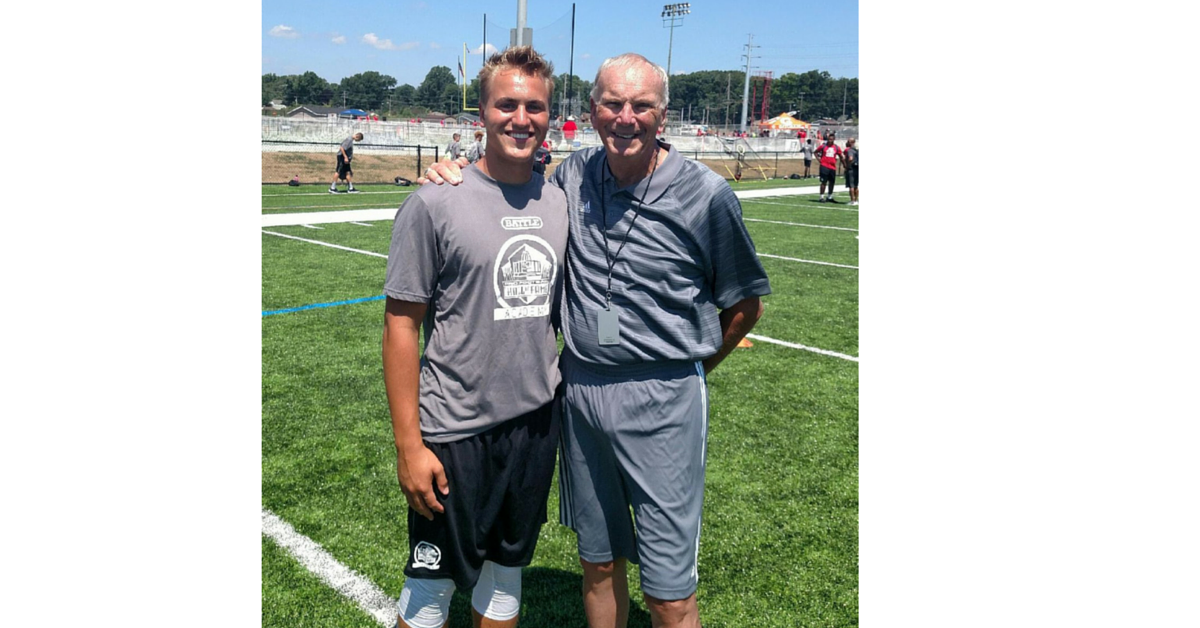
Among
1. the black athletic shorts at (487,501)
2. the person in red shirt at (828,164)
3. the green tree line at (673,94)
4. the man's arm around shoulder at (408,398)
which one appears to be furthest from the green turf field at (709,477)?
the green tree line at (673,94)

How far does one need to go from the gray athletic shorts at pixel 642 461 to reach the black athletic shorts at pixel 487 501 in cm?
11

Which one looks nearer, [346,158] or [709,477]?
[709,477]

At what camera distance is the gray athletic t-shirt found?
212 centimetres

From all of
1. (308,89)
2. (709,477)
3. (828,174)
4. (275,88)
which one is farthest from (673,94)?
(709,477)

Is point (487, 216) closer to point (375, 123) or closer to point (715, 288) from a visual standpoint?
point (715, 288)

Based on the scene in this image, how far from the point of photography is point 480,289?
2174 millimetres

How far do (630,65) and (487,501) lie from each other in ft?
4.10

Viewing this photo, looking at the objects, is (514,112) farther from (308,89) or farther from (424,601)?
(308,89)

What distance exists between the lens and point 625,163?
2.23m

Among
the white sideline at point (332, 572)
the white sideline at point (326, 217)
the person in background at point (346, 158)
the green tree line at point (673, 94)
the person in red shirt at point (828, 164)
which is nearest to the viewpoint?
the white sideline at point (332, 572)

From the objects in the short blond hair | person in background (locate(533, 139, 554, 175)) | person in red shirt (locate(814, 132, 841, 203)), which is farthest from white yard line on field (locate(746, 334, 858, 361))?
person in red shirt (locate(814, 132, 841, 203))

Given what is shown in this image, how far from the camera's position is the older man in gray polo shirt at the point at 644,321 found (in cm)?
225

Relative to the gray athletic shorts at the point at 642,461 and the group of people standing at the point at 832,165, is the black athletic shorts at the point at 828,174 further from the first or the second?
the gray athletic shorts at the point at 642,461
